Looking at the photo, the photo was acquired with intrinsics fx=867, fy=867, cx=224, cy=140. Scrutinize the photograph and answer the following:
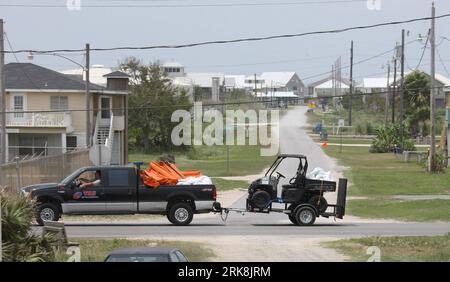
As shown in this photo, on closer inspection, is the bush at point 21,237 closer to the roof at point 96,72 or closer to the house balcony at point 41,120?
the house balcony at point 41,120

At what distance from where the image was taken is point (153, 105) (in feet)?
280

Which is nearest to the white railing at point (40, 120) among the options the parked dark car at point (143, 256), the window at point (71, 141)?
the window at point (71, 141)

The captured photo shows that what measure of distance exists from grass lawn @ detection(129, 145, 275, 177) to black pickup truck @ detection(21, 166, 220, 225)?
29.9 metres

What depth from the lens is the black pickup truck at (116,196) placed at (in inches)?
1048

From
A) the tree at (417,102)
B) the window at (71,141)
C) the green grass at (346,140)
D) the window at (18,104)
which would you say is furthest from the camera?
the tree at (417,102)

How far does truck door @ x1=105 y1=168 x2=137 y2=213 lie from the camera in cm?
2670

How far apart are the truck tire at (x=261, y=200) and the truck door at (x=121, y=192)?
368 centimetres

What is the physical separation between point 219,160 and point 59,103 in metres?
20.9

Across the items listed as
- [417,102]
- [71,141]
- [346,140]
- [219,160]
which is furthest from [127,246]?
[346,140]

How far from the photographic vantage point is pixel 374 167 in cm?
6269

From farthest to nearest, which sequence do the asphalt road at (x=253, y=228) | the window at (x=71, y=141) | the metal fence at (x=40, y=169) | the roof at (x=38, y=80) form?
1. the window at (x=71, y=141)
2. the roof at (x=38, y=80)
3. the metal fence at (x=40, y=169)
4. the asphalt road at (x=253, y=228)

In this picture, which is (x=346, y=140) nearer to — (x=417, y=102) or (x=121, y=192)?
(x=417, y=102)

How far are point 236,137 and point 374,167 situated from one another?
121 ft
